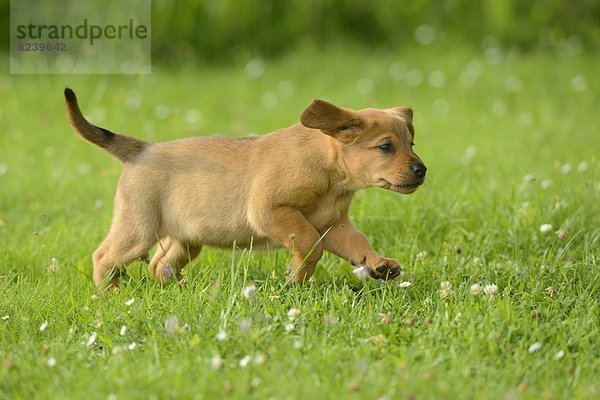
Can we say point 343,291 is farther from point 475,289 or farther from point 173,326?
point 173,326

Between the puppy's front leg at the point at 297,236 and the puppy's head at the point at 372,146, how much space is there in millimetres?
315

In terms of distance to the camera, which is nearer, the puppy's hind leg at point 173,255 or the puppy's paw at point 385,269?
the puppy's paw at point 385,269

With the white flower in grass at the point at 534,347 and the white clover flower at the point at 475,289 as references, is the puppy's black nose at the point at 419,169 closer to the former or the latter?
the white clover flower at the point at 475,289

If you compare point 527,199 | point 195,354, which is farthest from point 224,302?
point 527,199

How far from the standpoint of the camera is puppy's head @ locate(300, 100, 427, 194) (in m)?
4.40

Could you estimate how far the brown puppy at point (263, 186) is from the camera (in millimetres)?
4473

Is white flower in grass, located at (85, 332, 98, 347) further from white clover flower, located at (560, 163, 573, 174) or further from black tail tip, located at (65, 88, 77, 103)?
white clover flower, located at (560, 163, 573, 174)

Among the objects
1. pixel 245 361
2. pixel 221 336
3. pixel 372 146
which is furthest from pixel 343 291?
pixel 245 361

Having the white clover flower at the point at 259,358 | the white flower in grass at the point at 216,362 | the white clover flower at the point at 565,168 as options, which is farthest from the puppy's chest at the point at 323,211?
Answer: the white clover flower at the point at 565,168

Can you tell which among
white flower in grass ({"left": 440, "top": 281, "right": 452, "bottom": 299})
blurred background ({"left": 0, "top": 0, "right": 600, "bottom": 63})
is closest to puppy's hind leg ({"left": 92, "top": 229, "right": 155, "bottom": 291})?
white flower in grass ({"left": 440, "top": 281, "right": 452, "bottom": 299})

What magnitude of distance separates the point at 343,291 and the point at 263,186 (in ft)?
2.03

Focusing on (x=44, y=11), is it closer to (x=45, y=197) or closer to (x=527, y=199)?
(x=45, y=197)

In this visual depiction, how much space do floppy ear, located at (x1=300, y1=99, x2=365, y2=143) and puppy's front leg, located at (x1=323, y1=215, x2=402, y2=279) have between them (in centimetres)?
45

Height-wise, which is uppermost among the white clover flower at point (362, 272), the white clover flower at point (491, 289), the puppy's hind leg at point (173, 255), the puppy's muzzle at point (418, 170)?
the puppy's muzzle at point (418, 170)
